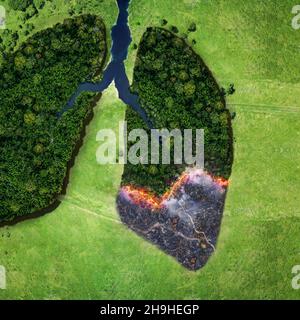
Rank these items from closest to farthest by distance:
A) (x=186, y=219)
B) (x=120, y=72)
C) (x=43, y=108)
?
(x=186, y=219)
(x=43, y=108)
(x=120, y=72)

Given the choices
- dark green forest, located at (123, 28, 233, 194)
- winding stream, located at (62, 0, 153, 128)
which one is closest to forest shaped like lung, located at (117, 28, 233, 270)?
dark green forest, located at (123, 28, 233, 194)

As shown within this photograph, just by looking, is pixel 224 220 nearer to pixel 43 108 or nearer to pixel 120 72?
pixel 120 72

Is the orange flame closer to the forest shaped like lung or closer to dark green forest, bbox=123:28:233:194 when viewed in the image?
the forest shaped like lung

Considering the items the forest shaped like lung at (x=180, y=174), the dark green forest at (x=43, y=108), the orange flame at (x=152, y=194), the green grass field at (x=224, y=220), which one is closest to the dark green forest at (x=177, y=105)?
the forest shaped like lung at (x=180, y=174)

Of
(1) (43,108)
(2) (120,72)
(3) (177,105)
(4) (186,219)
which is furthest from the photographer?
(2) (120,72)

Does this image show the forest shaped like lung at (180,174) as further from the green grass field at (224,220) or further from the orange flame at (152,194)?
the green grass field at (224,220)

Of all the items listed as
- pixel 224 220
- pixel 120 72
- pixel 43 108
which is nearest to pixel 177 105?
pixel 120 72
